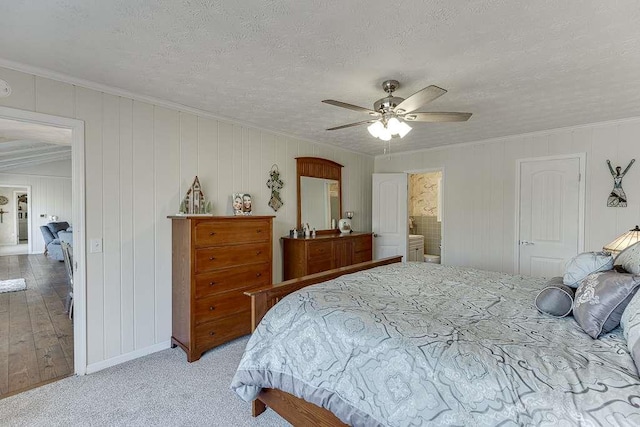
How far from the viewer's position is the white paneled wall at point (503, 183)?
11.5 feet

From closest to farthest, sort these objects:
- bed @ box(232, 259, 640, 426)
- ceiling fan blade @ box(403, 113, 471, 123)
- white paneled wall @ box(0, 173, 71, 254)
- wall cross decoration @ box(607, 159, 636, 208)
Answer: bed @ box(232, 259, 640, 426) < ceiling fan blade @ box(403, 113, 471, 123) < wall cross decoration @ box(607, 159, 636, 208) < white paneled wall @ box(0, 173, 71, 254)

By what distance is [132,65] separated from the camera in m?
2.25

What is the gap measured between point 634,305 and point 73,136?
3.75 meters

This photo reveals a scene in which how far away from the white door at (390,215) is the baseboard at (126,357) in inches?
139

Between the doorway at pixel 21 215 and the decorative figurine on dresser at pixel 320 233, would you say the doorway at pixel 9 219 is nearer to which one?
the doorway at pixel 21 215

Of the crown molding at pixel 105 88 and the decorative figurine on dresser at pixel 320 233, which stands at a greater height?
the crown molding at pixel 105 88

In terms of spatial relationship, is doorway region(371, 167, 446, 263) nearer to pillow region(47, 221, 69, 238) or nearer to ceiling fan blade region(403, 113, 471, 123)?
ceiling fan blade region(403, 113, 471, 123)

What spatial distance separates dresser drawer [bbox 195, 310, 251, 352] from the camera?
2.85m

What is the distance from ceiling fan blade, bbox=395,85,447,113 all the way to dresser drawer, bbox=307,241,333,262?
2.23 metres

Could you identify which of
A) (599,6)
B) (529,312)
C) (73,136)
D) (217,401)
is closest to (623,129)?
(599,6)

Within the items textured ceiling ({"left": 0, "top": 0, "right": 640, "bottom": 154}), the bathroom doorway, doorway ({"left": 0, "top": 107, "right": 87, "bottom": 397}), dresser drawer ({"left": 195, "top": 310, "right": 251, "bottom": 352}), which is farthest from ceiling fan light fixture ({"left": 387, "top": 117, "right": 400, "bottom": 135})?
the bathroom doorway

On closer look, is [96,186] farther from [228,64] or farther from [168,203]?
[228,64]

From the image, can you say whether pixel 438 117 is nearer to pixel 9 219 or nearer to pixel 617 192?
pixel 617 192

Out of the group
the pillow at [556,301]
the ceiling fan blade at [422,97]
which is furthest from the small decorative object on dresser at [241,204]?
the pillow at [556,301]
